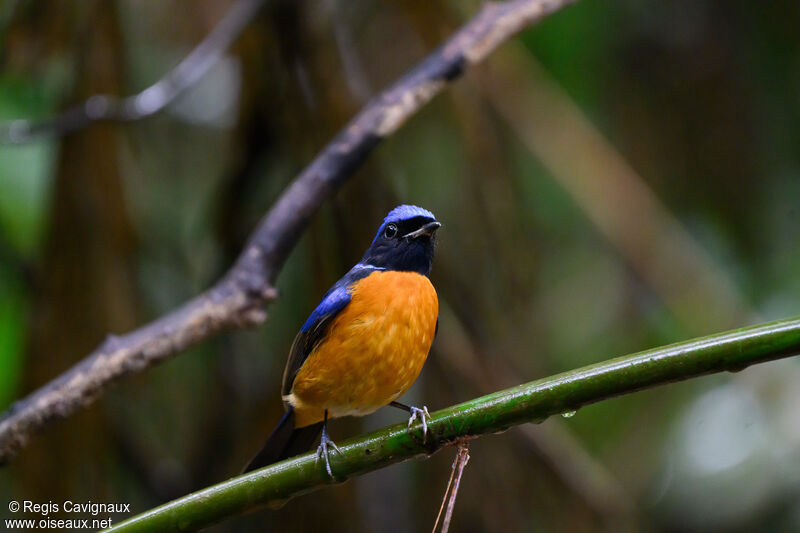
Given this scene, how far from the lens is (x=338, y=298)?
101 inches

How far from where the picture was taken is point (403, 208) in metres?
2.71

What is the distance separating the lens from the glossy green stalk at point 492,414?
154cm

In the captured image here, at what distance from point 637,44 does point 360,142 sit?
149 inches

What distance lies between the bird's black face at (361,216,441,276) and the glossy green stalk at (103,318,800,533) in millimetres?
814

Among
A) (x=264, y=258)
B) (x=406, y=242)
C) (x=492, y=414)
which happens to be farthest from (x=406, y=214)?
(x=492, y=414)

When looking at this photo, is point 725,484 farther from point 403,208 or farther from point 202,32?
point 202,32

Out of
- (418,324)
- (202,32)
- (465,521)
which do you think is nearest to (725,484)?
(465,521)

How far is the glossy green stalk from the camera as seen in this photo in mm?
1536

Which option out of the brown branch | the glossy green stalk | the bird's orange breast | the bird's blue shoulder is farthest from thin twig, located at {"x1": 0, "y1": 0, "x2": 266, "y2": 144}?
the glossy green stalk

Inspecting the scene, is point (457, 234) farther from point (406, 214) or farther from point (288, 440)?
point (288, 440)

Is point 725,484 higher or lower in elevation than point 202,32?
lower

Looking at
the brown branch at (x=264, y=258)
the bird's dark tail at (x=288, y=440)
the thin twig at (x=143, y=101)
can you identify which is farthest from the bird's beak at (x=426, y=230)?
the thin twig at (x=143, y=101)

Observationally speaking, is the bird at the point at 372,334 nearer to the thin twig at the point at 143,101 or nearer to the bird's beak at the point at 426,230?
the bird's beak at the point at 426,230

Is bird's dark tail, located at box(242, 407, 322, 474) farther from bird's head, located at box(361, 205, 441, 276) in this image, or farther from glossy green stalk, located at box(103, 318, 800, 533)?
glossy green stalk, located at box(103, 318, 800, 533)
